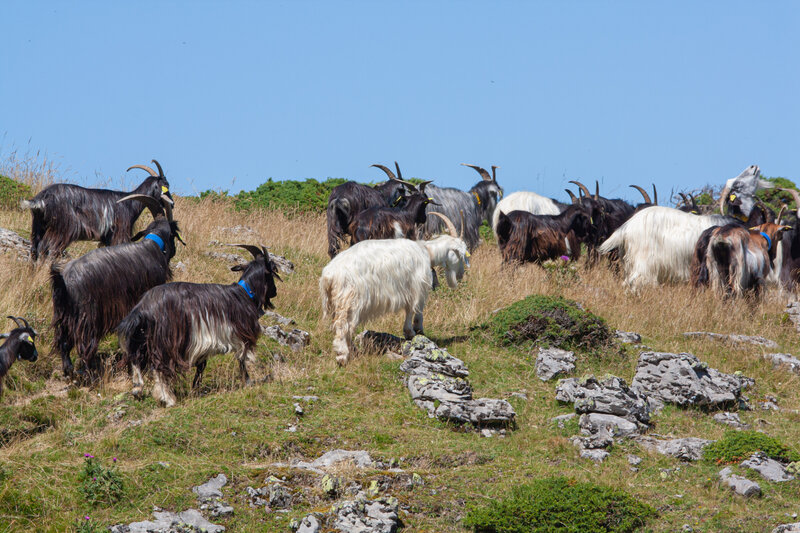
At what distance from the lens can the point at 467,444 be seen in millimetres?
7414

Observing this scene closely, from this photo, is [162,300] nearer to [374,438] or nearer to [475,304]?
[374,438]

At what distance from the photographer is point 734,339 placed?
443 inches

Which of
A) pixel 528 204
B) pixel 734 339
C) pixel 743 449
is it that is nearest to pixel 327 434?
A: pixel 743 449

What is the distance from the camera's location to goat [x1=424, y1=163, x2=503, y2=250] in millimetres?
15688

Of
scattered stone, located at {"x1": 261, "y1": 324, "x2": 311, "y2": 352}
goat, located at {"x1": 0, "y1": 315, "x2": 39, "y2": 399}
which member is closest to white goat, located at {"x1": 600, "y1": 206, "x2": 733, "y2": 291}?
scattered stone, located at {"x1": 261, "y1": 324, "x2": 311, "y2": 352}

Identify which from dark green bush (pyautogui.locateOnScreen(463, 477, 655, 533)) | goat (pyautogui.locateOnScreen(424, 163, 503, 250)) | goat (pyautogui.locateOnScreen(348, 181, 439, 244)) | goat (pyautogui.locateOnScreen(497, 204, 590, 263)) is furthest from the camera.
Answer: goat (pyautogui.locateOnScreen(424, 163, 503, 250))

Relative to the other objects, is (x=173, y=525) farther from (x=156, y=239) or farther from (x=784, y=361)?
(x=784, y=361)

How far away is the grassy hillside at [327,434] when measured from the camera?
20.1ft

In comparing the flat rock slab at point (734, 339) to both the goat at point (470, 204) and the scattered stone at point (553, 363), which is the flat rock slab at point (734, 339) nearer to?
the scattered stone at point (553, 363)

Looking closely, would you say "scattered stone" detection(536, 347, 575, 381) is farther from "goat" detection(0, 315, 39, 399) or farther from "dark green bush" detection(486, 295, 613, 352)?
"goat" detection(0, 315, 39, 399)

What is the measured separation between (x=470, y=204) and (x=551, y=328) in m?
6.79

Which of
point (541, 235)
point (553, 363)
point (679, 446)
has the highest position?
point (541, 235)

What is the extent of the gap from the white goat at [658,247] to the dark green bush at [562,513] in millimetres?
7816

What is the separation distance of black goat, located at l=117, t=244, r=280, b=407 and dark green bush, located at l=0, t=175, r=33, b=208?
798 centimetres
